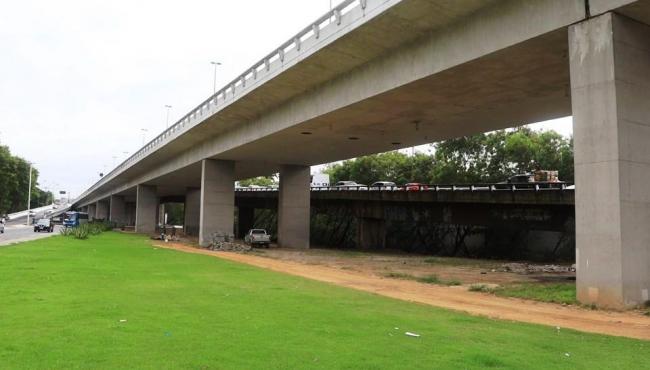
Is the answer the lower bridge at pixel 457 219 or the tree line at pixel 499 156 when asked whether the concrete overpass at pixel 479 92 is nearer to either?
the lower bridge at pixel 457 219

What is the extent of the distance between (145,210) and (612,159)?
76831 millimetres

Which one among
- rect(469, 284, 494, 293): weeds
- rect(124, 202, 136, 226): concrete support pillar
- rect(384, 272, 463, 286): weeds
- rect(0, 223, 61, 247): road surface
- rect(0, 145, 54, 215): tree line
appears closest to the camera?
rect(469, 284, 494, 293): weeds

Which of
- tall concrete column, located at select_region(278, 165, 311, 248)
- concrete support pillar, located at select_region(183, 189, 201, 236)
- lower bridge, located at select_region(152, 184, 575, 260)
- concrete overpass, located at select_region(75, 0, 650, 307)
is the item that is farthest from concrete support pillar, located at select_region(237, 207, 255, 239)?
concrete overpass, located at select_region(75, 0, 650, 307)

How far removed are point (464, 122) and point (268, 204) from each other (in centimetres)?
4756

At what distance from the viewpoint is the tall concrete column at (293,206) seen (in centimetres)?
5181

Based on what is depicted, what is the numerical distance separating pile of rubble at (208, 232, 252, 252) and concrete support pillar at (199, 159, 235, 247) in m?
0.53

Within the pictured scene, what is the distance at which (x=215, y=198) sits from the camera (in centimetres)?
4888

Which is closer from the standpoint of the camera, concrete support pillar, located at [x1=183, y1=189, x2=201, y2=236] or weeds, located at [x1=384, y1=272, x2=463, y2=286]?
weeds, located at [x1=384, y1=272, x2=463, y2=286]

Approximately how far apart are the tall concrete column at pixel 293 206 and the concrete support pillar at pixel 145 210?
36546 mm

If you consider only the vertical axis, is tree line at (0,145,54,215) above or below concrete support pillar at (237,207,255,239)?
above

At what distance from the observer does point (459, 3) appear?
17641 millimetres

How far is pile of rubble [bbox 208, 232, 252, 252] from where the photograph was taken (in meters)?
44.5

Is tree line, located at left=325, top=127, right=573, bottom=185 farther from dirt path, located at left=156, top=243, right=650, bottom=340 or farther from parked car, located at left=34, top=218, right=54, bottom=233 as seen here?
parked car, located at left=34, top=218, right=54, bottom=233

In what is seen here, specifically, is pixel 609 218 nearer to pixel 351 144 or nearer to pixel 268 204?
pixel 351 144
